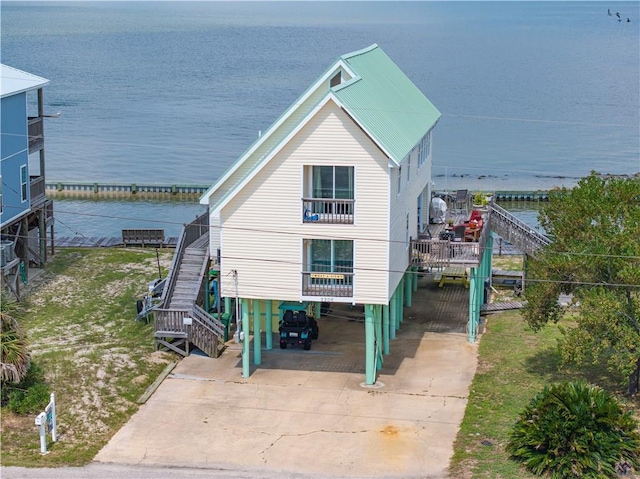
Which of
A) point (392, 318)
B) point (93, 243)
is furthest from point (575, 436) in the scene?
point (93, 243)

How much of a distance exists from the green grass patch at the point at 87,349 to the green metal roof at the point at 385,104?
12.7 meters

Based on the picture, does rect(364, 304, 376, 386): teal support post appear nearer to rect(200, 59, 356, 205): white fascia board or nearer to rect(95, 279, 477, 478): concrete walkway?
rect(95, 279, 477, 478): concrete walkway

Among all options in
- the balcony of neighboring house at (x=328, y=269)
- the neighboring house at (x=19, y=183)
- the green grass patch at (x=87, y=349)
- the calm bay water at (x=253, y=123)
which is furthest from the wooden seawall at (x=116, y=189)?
the balcony of neighboring house at (x=328, y=269)

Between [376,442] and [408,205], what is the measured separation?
464 inches

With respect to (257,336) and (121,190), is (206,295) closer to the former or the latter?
(257,336)

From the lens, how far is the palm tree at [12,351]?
37.6 m

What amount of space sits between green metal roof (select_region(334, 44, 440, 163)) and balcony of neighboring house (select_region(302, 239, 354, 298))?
419cm

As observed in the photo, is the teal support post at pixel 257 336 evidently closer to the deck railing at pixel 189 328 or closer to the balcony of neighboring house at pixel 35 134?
the deck railing at pixel 189 328

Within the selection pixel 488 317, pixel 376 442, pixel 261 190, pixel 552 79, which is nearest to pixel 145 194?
pixel 488 317

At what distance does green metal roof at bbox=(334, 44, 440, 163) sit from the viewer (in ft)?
130

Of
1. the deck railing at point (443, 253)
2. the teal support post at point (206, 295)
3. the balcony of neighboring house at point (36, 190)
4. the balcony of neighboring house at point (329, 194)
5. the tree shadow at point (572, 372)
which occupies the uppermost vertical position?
the balcony of neighboring house at point (329, 194)

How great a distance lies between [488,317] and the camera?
168ft

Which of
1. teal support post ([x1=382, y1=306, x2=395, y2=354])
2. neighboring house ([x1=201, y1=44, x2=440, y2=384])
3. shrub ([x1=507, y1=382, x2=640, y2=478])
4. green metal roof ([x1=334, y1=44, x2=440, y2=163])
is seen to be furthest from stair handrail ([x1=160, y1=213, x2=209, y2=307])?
shrub ([x1=507, y1=382, x2=640, y2=478])

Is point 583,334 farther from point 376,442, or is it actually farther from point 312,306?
point 312,306
